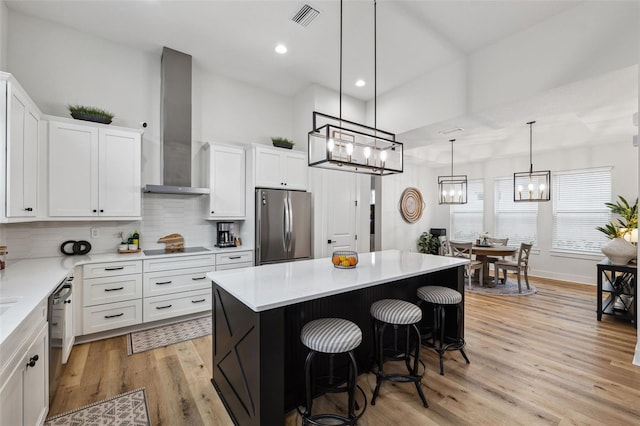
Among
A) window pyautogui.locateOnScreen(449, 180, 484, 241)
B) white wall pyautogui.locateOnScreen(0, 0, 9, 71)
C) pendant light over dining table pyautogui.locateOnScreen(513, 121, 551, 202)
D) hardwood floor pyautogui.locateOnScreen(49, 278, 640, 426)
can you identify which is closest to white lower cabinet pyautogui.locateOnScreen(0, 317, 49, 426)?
hardwood floor pyautogui.locateOnScreen(49, 278, 640, 426)

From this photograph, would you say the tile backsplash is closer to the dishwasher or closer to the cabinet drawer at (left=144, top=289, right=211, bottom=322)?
the cabinet drawer at (left=144, top=289, right=211, bottom=322)

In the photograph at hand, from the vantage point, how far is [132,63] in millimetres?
3639

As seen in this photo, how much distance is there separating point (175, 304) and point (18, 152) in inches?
81.8

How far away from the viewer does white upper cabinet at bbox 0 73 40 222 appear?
Result: 6.86 ft

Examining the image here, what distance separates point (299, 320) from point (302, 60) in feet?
10.6

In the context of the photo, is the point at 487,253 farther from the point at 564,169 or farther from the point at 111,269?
the point at 111,269

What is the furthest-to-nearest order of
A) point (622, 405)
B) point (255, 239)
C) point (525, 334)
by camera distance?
1. point (255, 239)
2. point (525, 334)
3. point (622, 405)

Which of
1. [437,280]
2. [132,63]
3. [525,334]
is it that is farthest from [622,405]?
[132,63]

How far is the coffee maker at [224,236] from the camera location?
13.4 ft

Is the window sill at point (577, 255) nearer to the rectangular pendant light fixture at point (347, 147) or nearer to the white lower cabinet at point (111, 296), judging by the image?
the rectangular pendant light fixture at point (347, 147)

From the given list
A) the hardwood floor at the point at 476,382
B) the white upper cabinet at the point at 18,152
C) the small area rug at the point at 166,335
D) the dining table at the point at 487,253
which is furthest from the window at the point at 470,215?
the white upper cabinet at the point at 18,152

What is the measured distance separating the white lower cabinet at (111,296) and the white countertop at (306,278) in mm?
1570

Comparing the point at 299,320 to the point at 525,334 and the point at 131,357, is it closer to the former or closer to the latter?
the point at 131,357

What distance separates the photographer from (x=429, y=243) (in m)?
7.85
